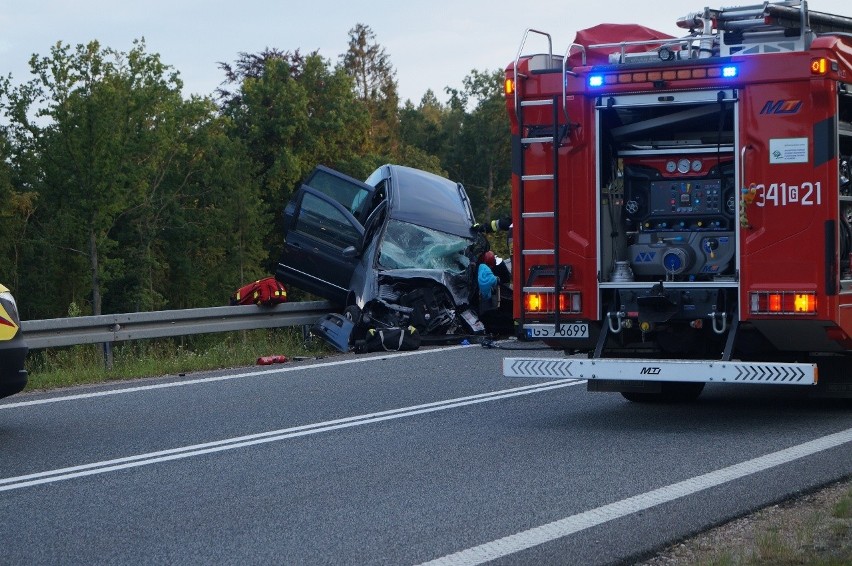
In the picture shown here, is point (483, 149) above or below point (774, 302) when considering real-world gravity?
above

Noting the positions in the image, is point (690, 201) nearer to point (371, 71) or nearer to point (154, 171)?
point (154, 171)

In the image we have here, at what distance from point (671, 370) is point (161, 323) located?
8.05 metres

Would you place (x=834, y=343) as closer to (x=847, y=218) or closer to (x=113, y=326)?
(x=847, y=218)

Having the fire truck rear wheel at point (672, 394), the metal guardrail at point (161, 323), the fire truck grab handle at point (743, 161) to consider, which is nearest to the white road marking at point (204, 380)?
the metal guardrail at point (161, 323)

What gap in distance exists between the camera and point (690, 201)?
977 centimetres

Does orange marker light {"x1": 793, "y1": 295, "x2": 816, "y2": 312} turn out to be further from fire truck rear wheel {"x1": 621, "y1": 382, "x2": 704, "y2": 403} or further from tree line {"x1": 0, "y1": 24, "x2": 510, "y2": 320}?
tree line {"x1": 0, "y1": 24, "x2": 510, "y2": 320}

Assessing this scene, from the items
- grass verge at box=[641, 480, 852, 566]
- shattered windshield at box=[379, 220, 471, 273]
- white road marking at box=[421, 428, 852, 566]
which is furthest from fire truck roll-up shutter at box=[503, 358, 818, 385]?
shattered windshield at box=[379, 220, 471, 273]

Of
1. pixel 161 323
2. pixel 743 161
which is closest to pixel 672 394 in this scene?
pixel 743 161

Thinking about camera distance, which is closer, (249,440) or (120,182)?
(249,440)

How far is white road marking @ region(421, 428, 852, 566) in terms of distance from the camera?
18.0 feet

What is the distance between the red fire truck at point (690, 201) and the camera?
8.73 metres

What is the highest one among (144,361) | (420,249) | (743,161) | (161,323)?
(743,161)

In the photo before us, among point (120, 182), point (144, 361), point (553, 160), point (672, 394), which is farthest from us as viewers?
point (120, 182)

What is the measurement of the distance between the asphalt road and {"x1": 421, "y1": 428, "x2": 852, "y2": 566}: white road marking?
0.05ft
